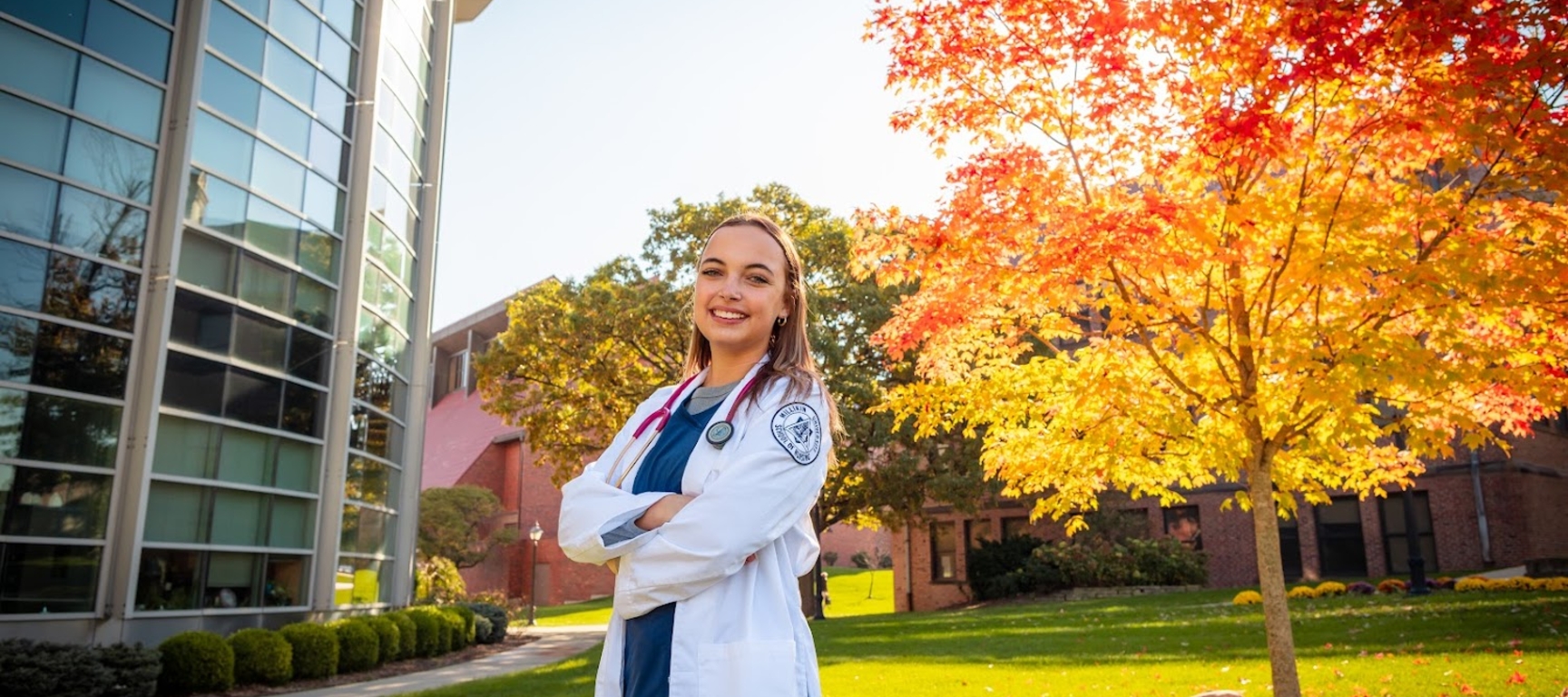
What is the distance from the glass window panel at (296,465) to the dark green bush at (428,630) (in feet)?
11.1

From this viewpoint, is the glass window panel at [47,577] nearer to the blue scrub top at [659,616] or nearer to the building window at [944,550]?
the blue scrub top at [659,616]

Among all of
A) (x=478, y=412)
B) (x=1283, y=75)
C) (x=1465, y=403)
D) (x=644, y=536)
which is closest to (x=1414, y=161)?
(x=1283, y=75)

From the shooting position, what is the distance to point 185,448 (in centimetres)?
1353

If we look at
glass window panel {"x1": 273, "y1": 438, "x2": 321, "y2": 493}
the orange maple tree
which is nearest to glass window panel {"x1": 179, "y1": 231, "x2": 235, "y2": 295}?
glass window panel {"x1": 273, "y1": 438, "x2": 321, "y2": 493}

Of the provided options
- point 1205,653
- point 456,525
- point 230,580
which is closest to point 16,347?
point 230,580

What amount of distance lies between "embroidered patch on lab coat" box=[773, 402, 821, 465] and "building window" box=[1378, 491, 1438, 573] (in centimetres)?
2997

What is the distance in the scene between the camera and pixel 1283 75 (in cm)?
665

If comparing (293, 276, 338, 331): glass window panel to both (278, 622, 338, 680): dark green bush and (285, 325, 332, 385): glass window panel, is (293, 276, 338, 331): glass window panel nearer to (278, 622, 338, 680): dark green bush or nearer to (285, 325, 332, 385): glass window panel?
(285, 325, 332, 385): glass window panel

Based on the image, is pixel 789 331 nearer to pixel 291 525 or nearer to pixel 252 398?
pixel 252 398

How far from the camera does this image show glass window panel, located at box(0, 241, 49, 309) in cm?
1178

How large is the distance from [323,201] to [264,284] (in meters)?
2.00

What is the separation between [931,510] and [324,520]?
76.8 feet

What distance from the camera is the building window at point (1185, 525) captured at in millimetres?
31250

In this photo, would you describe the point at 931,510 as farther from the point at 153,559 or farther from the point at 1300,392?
the point at 1300,392
